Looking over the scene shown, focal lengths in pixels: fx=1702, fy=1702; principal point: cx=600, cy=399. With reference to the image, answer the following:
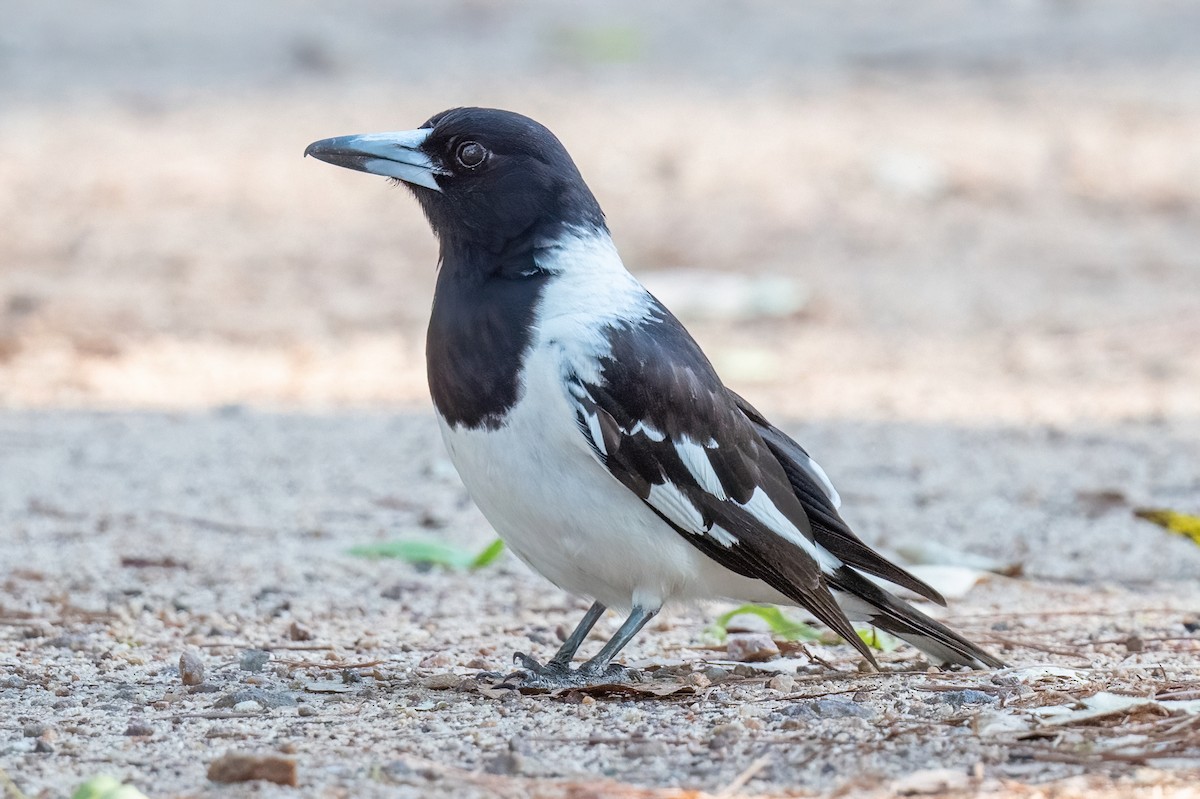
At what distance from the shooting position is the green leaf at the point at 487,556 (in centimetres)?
469

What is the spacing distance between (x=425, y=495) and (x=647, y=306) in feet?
8.13

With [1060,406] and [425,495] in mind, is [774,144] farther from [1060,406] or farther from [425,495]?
[425,495]

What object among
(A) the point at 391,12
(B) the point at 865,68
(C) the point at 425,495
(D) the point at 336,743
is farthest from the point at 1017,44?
(D) the point at 336,743

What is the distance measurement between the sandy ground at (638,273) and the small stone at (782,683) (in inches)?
2.5

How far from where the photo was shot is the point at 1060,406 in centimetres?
746

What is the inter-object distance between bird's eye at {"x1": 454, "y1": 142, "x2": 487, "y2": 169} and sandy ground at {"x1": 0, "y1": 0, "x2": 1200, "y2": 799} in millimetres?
1120

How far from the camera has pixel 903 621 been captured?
3.71 m

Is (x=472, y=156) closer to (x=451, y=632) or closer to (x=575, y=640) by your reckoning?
(x=575, y=640)

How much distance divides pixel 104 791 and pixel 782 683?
1.48 meters

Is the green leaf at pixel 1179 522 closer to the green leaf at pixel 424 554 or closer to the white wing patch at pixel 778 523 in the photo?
the white wing patch at pixel 778 523

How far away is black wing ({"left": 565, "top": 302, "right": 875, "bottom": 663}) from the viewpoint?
134 inches

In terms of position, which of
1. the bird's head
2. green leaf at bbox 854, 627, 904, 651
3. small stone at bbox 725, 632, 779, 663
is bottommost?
green leaf at bbox 854, 627, 904, 651

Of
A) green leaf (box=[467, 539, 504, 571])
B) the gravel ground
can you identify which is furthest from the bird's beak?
green leaf (box=[467, 539, 504, 571])

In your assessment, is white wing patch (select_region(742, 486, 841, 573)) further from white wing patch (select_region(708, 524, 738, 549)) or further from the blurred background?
the blurred background
